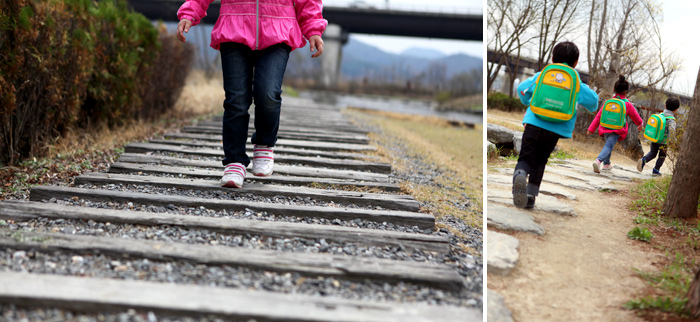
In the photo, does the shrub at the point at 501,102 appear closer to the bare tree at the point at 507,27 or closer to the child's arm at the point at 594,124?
the bare tree at the point at 507,27

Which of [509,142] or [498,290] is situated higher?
[509,142]

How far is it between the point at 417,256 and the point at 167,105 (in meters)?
6.79

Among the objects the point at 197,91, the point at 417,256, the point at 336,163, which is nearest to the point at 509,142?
the point at 417,256

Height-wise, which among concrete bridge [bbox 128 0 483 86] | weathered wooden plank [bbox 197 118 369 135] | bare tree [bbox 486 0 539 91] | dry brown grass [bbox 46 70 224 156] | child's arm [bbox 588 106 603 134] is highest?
concrete bridge [bbox 128 0 483 86]

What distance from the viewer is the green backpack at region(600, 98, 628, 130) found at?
6.51 ft

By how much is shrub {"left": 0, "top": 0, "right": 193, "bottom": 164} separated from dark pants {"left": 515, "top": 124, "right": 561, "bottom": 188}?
352cm

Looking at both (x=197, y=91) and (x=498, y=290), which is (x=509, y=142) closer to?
(x=498, y=290)

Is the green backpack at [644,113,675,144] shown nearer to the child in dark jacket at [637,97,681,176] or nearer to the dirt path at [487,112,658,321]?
the child in dark jacket at [637,97,681,176]

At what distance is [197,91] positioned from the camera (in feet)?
37.0

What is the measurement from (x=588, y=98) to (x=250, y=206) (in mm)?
1786

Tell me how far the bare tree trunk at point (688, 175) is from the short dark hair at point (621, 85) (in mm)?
403

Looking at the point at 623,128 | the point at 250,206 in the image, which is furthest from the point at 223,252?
the point at 623,128

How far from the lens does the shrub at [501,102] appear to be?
2193 millimetres

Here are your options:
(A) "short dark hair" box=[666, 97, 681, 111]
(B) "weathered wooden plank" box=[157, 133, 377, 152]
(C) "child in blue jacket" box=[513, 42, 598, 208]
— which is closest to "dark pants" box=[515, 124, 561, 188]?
(C) "child in blue jacket" box=[513, 42, 598, 208]
